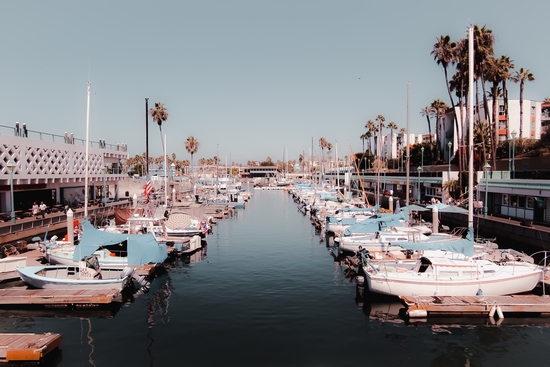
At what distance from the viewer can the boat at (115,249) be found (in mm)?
→ 26922

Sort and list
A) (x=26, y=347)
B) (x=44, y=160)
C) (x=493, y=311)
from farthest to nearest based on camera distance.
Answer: (x=44, y=160) < (x=493, y=311) < (x=26, y=347)

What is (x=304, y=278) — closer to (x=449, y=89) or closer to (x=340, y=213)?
(x=340, y=213)

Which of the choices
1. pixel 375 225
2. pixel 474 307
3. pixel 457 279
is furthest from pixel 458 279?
pixel 375 225

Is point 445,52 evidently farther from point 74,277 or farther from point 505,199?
point 74,277

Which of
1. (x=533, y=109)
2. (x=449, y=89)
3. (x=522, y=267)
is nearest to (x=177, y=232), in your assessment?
(x=522, y=267)

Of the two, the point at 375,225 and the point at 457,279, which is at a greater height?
the point at 375,225

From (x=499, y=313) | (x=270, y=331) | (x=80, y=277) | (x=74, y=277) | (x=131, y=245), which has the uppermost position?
(x=131, y=245)

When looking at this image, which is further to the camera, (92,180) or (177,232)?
(92,180)

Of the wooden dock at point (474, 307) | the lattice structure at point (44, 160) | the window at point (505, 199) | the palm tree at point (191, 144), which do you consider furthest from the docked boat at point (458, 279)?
the palm tree at point (191, 144)

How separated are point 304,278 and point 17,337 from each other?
18.2 m

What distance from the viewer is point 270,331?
19609 mm

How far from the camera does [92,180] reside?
61.0m

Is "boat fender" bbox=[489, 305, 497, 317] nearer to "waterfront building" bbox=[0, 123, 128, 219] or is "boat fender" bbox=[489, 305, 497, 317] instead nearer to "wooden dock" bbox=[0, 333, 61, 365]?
"wooden dock" bbox=[0, 333, 61, 365]

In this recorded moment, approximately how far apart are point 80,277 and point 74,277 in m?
1.32
